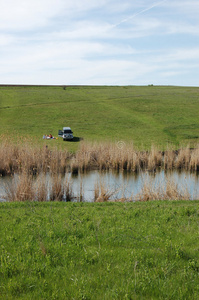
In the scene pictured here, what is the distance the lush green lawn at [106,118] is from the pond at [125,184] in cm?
660

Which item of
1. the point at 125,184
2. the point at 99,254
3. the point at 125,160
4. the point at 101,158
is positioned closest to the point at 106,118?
the point at 125,160

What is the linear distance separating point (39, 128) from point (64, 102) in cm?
1710

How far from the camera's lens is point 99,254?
263 inches

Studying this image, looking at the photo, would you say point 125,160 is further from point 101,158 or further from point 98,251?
point 98,251

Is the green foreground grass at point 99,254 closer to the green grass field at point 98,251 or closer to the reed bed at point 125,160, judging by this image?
the green grass field at point 98,251

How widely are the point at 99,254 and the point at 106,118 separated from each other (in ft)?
112

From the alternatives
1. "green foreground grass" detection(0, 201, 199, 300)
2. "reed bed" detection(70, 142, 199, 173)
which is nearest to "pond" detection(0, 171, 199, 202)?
"reed bed" detection(70, 142, 199, 173)

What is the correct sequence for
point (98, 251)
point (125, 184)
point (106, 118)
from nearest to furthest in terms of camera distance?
point (98, 251) → point (125, 184) → point (106, 118)

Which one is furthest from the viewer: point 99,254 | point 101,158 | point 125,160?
point 125,160

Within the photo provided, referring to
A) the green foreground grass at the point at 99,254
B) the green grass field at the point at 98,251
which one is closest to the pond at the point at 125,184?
the green grass field at the point at 98,251

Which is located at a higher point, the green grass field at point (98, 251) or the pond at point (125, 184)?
the green grass field at point (98, 251)

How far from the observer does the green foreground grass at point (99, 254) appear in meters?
5.49

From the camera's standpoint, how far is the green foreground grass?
5.49 meters

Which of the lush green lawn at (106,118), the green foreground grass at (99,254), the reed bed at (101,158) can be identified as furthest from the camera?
the lush green lawn at (106,118)
